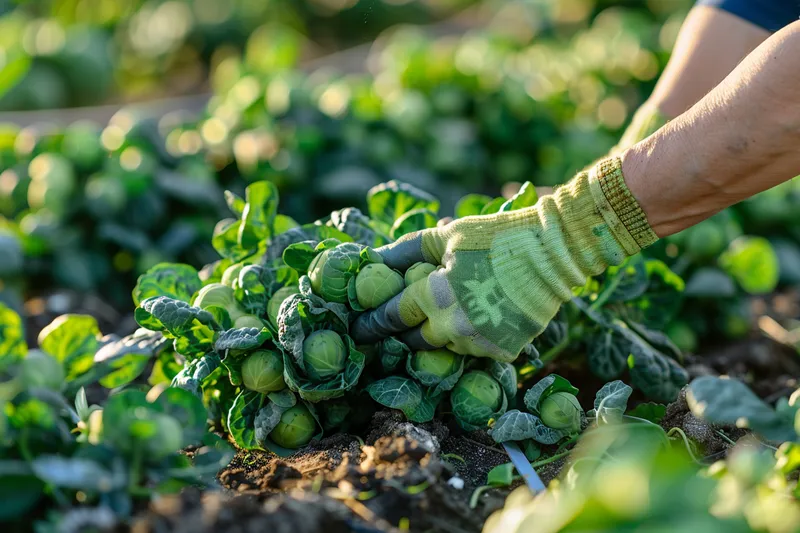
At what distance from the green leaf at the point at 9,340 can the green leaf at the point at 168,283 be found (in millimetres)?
292

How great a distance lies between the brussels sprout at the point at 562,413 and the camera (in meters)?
1.90

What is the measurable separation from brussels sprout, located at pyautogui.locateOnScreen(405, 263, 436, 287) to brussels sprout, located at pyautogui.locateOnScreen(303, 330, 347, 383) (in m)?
0.23

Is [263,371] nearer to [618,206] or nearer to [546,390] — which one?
[546,390]

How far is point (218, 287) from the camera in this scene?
2.10 m

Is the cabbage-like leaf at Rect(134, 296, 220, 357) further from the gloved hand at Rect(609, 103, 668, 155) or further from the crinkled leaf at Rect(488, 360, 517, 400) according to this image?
the gloved hand at Rect(609, 103, 668, 155)

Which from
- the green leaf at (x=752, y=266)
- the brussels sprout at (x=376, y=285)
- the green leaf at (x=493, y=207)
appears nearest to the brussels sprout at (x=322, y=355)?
the brussels sprout at (x=376, y=285)

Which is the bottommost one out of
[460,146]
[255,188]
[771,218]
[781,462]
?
[771,218]

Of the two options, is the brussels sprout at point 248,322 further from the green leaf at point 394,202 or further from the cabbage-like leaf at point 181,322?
the green leaf at point 394,202

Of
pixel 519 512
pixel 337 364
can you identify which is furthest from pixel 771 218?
pixel 519 512

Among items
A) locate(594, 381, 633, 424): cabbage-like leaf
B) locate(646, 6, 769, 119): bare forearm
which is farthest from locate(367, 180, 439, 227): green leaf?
locate(646, 6, 769, 119): bare forearm

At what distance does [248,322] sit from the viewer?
201 centimetres

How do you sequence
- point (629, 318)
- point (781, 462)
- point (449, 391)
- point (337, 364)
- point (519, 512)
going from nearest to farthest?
point (519, 512) < point (781, 462) < point (337, 364) < point (449, 391) < point (629, 318)

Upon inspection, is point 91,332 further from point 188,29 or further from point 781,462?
point 188,29

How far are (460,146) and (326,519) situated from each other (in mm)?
2907
